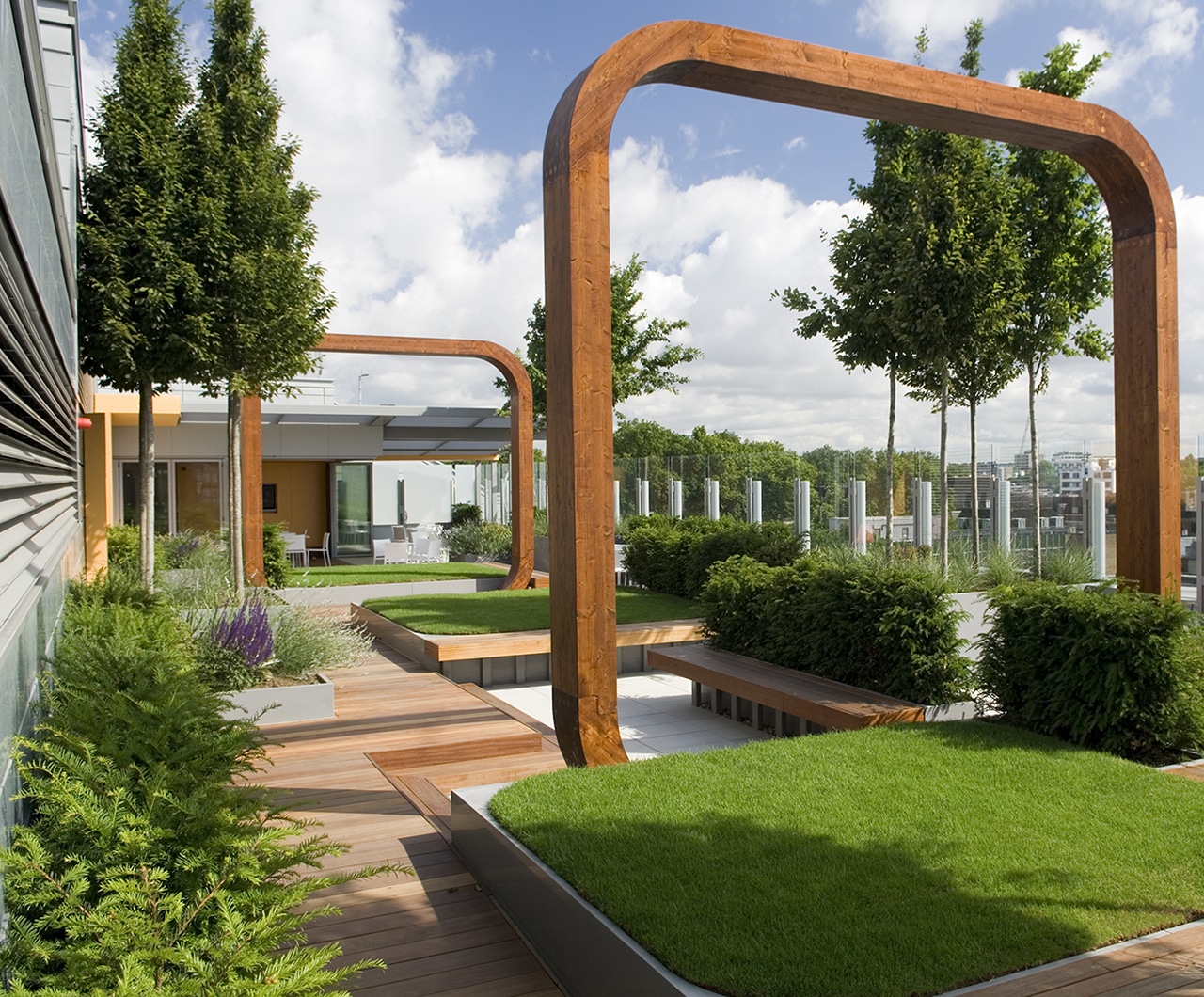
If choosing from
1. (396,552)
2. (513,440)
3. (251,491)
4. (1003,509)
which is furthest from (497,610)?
(396,552)

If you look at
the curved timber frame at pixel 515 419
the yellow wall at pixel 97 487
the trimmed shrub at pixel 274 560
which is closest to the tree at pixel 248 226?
the yellow wall at pixel 97 487

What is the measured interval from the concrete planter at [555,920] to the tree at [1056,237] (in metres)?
8.94

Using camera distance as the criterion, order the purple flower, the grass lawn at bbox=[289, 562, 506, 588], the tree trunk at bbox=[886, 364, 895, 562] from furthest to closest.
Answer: the grass lawn at bbox=[289, 562, 506, 588] → the tree trunk at bbox=[886, 364, 895, 562] → the purple flower

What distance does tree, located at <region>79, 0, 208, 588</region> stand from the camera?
8367 millimetres

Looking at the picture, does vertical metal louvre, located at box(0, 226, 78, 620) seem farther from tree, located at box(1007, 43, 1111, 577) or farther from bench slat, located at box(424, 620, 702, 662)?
tree, located at box(1007, 43, 1111, 577)

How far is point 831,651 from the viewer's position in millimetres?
6891

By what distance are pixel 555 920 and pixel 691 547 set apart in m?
9.06

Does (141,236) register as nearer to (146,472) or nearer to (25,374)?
(146,472)

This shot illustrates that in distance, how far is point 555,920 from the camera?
3334 millimetres

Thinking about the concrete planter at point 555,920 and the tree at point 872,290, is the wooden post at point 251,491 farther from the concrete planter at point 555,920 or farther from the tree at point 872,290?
the concrete planter at point 555,920

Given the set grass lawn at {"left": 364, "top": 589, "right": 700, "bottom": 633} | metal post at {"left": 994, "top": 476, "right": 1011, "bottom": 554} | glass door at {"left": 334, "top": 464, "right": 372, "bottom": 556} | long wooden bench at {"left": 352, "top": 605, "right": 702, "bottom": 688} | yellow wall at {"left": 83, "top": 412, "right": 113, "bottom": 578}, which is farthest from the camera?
glass door at {"left": 334, "top": 464, "right": 372, "bottom": 556}

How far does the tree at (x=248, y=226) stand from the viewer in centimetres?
893

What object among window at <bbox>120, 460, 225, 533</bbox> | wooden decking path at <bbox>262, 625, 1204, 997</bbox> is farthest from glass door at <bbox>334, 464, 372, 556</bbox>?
wooden decking path at <bbox>262, 625, 1204, 997</bbox>

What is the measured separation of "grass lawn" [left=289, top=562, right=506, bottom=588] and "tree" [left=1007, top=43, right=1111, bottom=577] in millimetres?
8276
